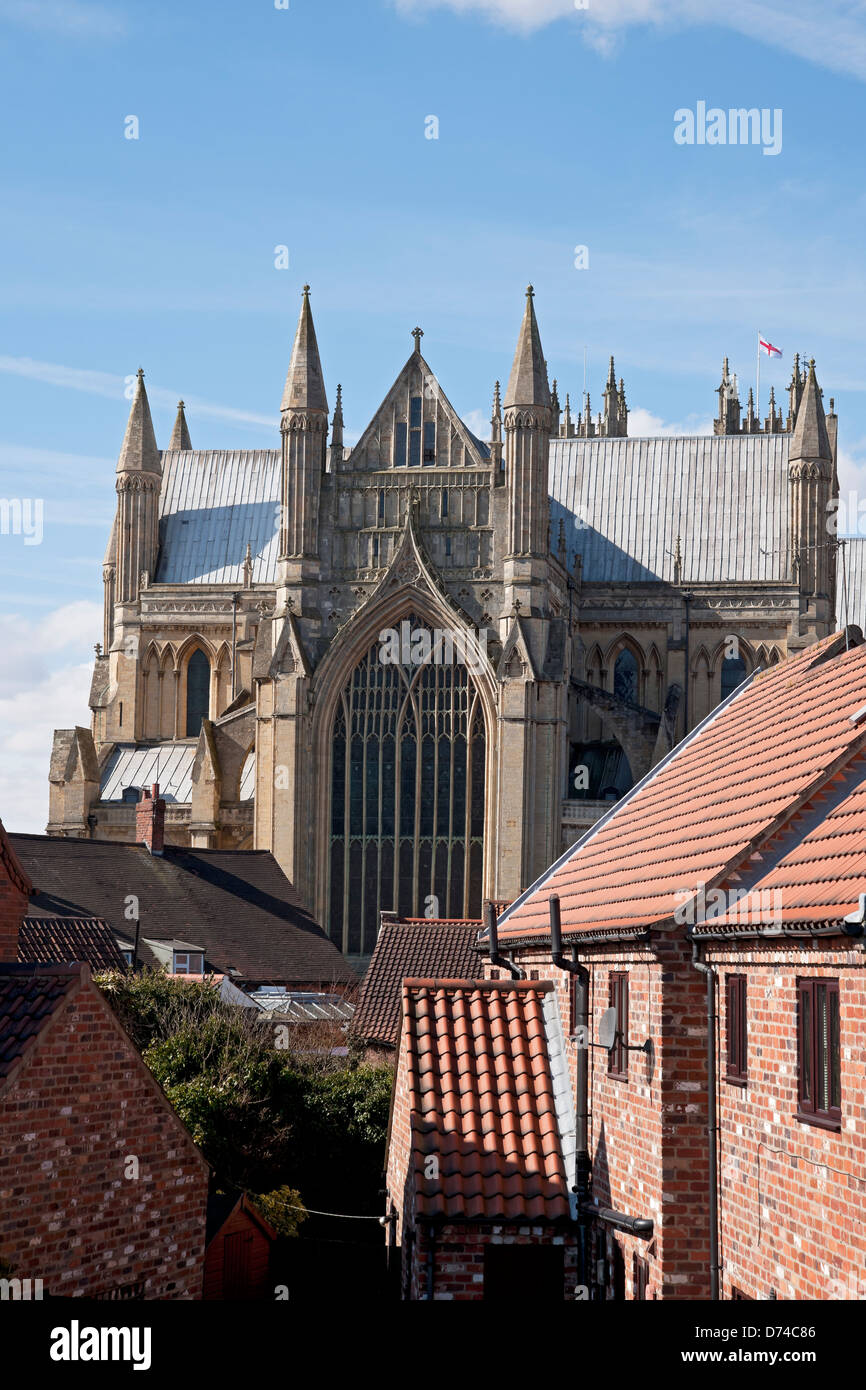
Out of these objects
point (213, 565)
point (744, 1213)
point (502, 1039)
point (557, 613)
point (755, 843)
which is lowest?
point (744, 1213)

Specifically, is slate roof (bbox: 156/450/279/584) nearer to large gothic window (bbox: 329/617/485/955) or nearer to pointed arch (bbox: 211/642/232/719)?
pointed arch (bbox: 211/642/232/719)

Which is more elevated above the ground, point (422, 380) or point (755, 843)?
point (422, 380)

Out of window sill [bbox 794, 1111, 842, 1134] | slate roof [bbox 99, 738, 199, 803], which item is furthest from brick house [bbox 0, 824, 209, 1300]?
slate roof [bbox 99, 738, 199, 803]

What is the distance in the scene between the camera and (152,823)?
153 ft

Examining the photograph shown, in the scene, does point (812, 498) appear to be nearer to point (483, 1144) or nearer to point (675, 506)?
point (675, 506)

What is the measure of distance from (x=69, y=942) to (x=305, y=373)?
25.1 metres

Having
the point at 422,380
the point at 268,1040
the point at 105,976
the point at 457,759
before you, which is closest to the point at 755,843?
the point at 105,976

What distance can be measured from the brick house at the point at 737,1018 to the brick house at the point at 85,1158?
325 centimetres

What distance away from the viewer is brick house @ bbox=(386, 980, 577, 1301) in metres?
13.8
